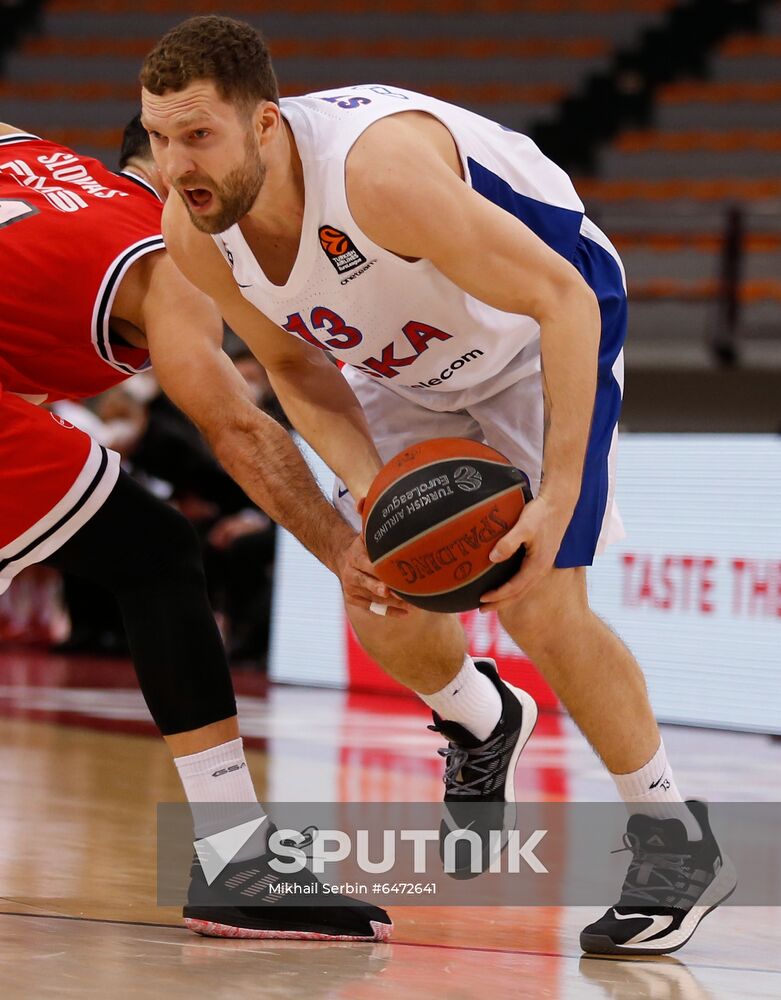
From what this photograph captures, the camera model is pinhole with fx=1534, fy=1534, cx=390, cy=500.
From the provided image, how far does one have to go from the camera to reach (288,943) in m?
2.73

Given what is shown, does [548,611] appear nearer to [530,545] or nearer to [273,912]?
[530,545]

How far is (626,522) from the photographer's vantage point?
20.7 ft

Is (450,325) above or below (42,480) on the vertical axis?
above

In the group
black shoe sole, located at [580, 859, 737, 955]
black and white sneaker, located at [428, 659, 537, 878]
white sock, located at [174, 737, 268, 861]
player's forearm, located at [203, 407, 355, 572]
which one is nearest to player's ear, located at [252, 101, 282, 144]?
player's forearm, located at [203, 407, 355, 572]

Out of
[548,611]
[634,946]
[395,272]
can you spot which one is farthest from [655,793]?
[395,272]

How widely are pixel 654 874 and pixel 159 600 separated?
1.05 m

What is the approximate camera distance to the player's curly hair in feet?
8.21

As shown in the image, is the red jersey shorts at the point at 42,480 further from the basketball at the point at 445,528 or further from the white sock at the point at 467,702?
the white sock at the point at 467,702

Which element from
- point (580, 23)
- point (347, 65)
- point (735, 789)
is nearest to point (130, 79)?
point (347, 65)

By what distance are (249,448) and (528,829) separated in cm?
155

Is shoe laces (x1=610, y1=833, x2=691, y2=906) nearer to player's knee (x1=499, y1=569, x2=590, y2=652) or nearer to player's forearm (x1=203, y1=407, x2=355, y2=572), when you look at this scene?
player's knee (x1=499, y1=569, x2=590, y2=652)

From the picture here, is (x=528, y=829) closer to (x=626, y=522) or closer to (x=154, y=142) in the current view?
(x=154, y=142)

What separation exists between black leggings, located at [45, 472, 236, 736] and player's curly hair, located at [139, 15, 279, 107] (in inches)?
29.1

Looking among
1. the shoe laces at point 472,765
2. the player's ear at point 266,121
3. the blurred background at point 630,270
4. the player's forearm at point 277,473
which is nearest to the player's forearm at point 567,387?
the player's forearm at point 277,473
